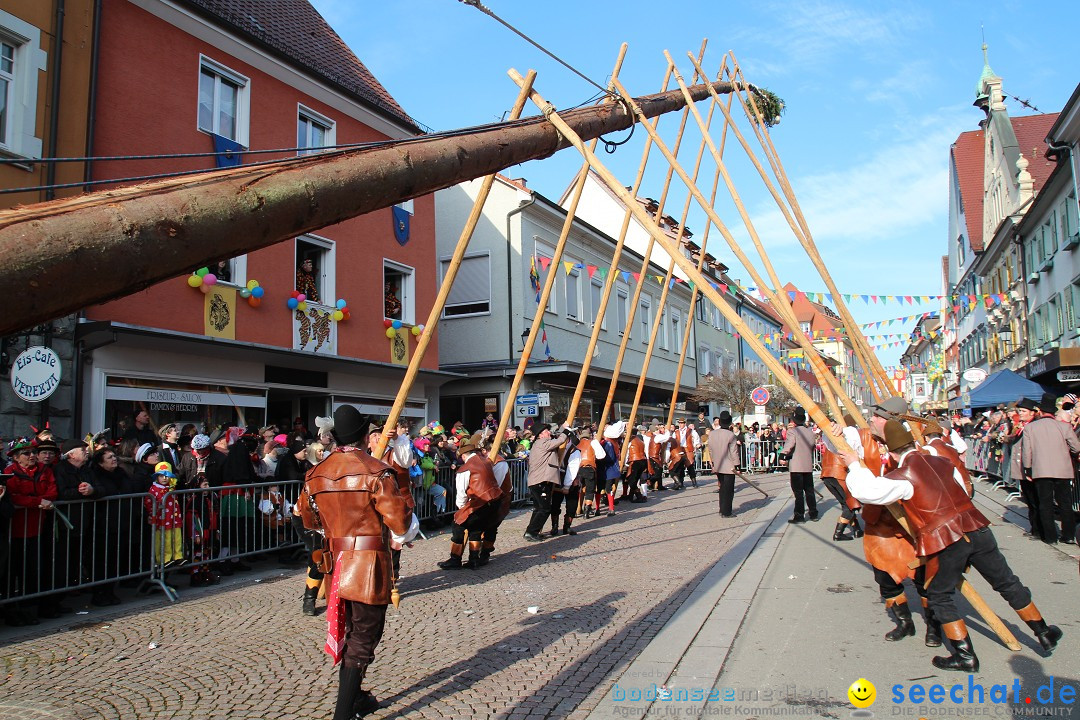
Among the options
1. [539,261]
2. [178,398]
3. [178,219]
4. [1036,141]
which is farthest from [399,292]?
[1036,141]

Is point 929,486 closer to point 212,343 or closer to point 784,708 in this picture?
point 784,708

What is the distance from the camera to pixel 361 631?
13.8 feet

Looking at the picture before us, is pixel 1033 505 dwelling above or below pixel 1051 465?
below

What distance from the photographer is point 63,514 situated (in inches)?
277

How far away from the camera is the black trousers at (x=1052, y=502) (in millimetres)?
9289

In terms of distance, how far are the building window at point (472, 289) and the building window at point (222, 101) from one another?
9.11m

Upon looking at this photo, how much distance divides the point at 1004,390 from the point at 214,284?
19.0 meters

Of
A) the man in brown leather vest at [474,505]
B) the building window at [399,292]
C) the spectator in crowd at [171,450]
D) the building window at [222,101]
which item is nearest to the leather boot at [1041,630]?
the man in brown leather vest at [474,505]

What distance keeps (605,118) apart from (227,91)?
9.63m

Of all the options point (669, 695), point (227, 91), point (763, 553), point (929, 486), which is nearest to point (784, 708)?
point (669, 695)

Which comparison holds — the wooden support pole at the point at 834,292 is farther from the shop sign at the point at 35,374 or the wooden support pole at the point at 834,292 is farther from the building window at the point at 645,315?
the building window at the point at 645,315

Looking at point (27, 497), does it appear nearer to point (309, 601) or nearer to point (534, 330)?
point (309, 601)

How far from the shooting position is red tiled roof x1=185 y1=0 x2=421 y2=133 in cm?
1448

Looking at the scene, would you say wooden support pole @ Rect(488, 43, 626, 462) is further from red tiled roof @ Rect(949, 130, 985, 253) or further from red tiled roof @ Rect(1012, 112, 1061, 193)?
red tiled roof @ Rect(949, 130, 985, 253)
